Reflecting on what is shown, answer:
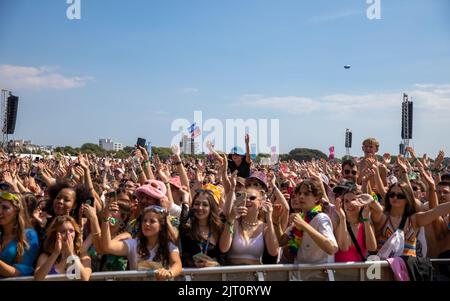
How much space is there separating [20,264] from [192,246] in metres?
1.41

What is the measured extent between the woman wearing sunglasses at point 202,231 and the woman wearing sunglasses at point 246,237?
10 centimetres

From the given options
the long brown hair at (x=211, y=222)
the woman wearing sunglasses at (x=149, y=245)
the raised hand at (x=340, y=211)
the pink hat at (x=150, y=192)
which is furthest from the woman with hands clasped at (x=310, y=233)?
the pink hat at (x=150, y=192)

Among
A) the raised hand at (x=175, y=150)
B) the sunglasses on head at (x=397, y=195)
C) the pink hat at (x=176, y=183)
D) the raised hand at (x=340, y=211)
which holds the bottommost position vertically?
the raised hand at (x=340, y=211)

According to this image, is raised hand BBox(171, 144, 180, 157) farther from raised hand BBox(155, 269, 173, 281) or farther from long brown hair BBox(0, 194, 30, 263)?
raised hand BBox(155, 269, 173, 281)

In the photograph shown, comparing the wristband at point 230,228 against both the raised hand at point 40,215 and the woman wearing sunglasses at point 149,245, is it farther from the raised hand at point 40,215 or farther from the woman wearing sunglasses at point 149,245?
the raised hand at point 40,215

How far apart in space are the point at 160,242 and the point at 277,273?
1.00m

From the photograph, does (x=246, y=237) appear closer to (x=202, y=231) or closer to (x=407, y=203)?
(x=202, y=231)

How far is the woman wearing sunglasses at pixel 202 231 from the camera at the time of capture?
3904 millimetres

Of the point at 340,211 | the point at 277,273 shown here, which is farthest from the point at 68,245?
the point at 340,211

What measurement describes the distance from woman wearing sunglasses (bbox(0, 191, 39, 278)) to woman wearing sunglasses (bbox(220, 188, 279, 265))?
1607 mm

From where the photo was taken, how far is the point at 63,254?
11.5ft

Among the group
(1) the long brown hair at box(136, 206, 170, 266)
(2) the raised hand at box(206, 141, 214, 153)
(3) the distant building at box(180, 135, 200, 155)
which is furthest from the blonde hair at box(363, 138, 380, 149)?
(3) the distant building at box(180, 135, 200, 155)

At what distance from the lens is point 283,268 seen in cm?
364
